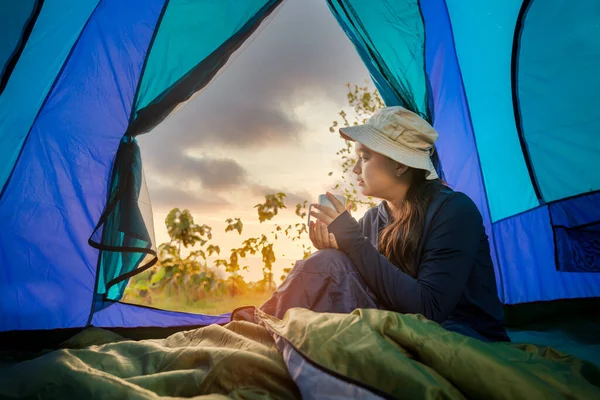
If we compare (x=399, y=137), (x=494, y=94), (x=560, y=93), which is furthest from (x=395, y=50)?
(x=399, y=137)

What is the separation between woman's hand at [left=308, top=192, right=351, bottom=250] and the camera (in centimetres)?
122

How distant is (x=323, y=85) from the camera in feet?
11.0

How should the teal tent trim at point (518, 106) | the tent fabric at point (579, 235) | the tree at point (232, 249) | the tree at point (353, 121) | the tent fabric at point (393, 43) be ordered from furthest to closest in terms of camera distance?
the tree at point (353, 121) < the tree at point (232, 249) < the tent fabric at point (393, 43) < the teal tent trim at point (518, 106) < the tent fabric at point (579, 235)

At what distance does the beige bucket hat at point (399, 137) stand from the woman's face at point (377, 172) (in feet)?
0.15

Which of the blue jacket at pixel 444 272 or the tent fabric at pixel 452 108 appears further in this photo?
the tent fabric at pixel 452 108

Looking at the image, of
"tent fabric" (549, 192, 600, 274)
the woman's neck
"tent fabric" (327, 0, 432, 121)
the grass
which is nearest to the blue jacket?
the woman's neck

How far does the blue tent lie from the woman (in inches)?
23.4

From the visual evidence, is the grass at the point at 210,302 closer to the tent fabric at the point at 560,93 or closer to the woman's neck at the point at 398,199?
the woman's neck at the point at 398,199

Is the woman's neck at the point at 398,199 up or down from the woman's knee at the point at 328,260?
up

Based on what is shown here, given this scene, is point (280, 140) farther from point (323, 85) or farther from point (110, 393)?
point (110, 393)

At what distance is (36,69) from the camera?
4.99 ft

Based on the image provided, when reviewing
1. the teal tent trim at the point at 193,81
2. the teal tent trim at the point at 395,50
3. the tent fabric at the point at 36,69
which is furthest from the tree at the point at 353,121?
the tent fabric at the point at 36,69

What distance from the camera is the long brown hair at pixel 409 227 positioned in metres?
1.25

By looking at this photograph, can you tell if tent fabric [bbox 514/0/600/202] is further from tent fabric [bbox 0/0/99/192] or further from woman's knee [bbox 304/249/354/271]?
tent fabric [bbox 0/0/99/192]
